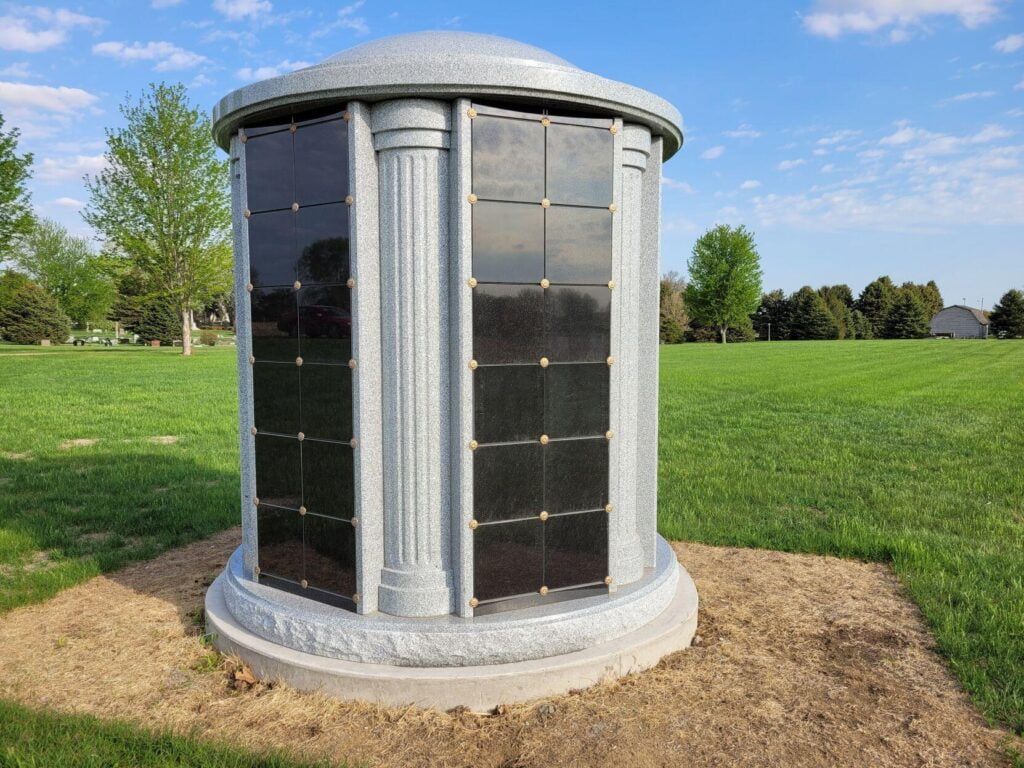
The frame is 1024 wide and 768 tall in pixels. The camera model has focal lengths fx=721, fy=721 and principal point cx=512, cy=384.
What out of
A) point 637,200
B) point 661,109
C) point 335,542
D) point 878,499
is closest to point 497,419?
point 335,542

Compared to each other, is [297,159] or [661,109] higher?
[661,109]

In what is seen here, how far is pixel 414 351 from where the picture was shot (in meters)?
4.02

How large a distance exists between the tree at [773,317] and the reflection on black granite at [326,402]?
69643mm

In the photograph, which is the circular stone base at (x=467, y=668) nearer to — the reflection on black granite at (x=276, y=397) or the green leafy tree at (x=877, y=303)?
the reflection on black granite at (x=276, y=397)

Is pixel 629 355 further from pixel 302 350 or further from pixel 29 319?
pixel 29 319

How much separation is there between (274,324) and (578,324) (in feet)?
6.11

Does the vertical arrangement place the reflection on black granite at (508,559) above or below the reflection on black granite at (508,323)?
below

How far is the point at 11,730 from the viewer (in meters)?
3.50

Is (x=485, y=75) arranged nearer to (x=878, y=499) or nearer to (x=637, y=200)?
(x=637, y=200)

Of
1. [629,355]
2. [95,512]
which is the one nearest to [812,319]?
[95,512]

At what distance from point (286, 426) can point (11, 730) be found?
2.00 metres

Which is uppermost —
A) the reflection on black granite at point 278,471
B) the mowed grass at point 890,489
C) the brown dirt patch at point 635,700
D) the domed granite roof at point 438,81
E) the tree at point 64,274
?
the tree at point 64,274

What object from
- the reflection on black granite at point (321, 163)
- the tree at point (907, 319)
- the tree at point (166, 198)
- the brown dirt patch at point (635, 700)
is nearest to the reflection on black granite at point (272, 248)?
the reflection on black granite at point (321, 163)

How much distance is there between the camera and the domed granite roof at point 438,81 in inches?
148
